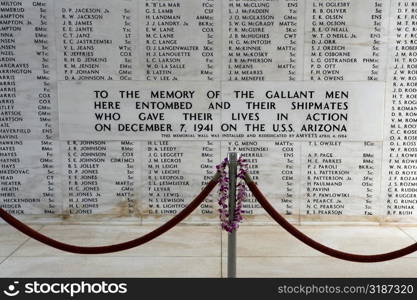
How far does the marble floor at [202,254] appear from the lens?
3.67m

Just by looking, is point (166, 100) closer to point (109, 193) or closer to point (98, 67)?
point (98, 67)

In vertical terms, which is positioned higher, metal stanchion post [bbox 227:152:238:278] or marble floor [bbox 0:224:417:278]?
metal stanchion post [bbox 227:152:238:278]

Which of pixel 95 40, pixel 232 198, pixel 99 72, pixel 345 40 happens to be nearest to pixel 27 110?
pixel 99 72

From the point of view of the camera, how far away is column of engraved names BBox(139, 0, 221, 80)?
4684 mm

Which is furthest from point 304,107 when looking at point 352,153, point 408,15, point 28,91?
point 28,91

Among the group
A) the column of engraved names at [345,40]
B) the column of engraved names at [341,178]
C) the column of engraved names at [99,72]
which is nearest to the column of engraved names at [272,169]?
the column of engraved names at [341,178]

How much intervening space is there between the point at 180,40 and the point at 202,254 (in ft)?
6.98

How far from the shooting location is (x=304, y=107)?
4.75 m

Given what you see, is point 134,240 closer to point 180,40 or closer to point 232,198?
point 232,198

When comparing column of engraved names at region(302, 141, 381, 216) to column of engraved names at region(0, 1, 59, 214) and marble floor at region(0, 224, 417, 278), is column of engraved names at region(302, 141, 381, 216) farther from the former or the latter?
column of engraved names at region(0, 1, 59, 214)

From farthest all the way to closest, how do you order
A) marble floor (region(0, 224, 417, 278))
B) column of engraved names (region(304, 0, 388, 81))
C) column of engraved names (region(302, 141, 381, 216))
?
1. column of engraved names (region(302, 141, 381, 216))
2. column of engraved names (region(304, 0, 388, 81))
3. marble floor (region(0, 224, 417, 278))

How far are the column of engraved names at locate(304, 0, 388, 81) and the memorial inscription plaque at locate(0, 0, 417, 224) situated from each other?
1cm

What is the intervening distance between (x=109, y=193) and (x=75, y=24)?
5.76ft

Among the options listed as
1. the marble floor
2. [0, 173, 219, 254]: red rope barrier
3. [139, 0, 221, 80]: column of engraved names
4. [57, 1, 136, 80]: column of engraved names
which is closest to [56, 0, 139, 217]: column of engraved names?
[57, 1, 136, 80]: column of engraved names
